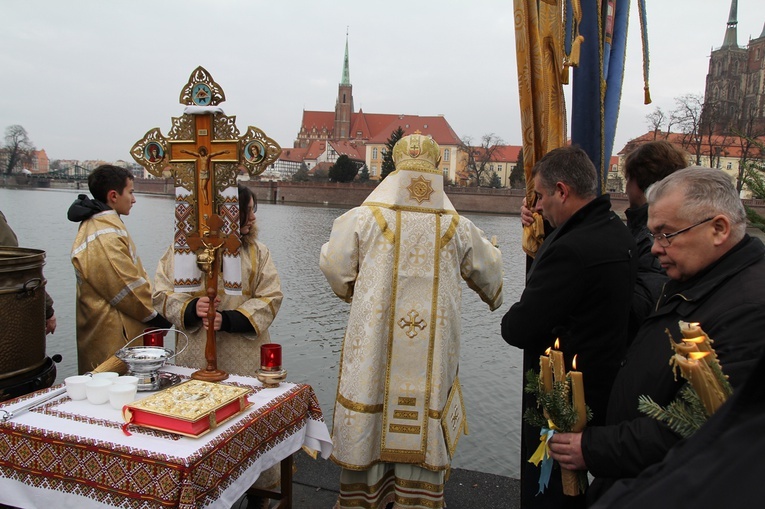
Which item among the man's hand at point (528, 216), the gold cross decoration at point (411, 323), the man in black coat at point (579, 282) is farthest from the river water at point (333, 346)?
the man in black coat at point (579, 282)

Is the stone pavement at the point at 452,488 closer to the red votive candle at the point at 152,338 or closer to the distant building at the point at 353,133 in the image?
the red votive candle at the point at 152,338

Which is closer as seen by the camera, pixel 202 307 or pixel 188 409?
pixel 188 409

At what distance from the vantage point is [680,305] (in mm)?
1709

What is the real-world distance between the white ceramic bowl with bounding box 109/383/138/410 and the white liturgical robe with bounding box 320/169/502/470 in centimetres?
108

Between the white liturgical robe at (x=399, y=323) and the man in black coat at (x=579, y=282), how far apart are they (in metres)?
0.67

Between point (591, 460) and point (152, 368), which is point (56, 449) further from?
point (591, 460)

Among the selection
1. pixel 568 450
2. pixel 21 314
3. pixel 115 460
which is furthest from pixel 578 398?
pixel 21 314

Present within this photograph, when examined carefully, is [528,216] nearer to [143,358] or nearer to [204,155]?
[204,155]

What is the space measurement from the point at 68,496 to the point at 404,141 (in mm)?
2218

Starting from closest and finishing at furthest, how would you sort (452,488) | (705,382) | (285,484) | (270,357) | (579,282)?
(705,382)
(579,282)
(270,357)
(285,484)
(452,488)

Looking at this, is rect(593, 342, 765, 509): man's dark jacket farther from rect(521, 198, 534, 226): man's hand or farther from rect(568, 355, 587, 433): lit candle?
rect(521, 198, 534, 226): man's hand

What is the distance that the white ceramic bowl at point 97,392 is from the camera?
2.35 meters

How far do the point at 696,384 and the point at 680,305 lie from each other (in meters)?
0.65

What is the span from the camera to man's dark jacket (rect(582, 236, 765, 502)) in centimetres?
147
